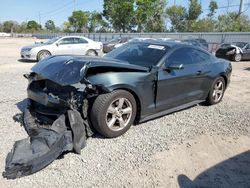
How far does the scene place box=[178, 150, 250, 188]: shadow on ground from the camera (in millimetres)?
3393

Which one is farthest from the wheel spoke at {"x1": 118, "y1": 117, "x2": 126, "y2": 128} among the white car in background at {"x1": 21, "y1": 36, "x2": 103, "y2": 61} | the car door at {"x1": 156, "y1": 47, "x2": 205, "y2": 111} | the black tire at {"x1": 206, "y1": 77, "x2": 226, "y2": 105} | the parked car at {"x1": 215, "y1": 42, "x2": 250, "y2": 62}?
the parked car at {"x1": 215, "y1": 42, "x2": 250, "y2": 62}

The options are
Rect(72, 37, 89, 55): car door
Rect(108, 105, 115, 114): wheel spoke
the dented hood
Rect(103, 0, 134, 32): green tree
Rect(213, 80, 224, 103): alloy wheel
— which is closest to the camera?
the dented hood

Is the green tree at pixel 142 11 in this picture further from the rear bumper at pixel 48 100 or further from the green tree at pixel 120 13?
the rear bumper at pixel 48 100

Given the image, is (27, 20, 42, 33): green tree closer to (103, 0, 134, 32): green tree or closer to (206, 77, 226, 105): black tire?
(103, 0, 134, 32): green tree

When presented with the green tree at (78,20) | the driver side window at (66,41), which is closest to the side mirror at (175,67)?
the driver side window at (66,41)

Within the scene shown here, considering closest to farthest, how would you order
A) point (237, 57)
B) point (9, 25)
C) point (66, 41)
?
point (66, 41) < point (237, 57) < point (9, 25)

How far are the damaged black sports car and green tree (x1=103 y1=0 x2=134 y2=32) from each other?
5085 centimetres

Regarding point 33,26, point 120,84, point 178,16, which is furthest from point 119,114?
point 33,26

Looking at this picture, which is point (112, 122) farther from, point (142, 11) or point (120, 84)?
point (142, 11)

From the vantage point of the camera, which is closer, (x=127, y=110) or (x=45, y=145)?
(x=45, y=145)

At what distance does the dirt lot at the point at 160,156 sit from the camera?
338 cm

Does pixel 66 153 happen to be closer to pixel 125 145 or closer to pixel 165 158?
pixel 125 145

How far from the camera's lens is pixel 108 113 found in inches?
169

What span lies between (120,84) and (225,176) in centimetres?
195
